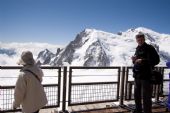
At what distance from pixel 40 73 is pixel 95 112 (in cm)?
319

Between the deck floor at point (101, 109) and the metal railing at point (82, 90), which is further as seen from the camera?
the deck floor at point (101, 109)

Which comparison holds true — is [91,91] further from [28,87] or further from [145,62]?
[28,87]

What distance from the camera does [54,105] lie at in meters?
7.36

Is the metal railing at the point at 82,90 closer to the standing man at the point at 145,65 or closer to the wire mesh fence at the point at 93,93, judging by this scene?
the wire mesh fence at the point at 93,93

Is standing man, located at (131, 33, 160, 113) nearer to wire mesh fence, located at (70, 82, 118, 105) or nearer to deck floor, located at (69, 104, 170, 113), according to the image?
deck floor, located at (69, 104, 170, 113)

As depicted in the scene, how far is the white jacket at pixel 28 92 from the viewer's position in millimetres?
4445

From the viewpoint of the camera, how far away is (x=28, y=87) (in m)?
4.56

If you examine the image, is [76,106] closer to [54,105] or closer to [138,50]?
[54,105]

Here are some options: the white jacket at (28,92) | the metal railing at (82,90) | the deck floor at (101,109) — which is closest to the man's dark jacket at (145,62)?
the metal railing at (82,90)

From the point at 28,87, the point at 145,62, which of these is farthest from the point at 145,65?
the point at 28,87

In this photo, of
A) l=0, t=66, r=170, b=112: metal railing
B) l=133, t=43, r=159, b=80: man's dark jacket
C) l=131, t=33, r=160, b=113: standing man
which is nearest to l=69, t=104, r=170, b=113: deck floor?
l=0, t=66, r=170, b=112: metal railing

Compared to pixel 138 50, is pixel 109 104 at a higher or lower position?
lower

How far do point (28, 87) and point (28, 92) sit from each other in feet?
0.28

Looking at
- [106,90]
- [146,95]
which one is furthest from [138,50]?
[106,90]
